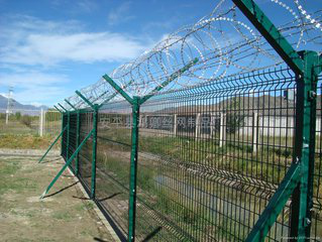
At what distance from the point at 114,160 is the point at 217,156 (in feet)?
11.8

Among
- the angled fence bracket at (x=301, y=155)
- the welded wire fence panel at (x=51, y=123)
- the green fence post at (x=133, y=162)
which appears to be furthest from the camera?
the welded wire fence panel at (x=51, y=123)

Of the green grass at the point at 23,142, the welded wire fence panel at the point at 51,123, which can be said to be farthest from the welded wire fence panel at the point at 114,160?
the welded wire fence panel at the point at 51,123

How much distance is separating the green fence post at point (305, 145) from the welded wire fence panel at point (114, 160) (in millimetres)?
3150

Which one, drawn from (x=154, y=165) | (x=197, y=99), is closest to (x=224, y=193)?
(x=197, y=99)

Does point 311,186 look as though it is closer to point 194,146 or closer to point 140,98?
point 194,146

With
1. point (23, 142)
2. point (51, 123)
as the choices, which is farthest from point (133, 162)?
point (51, 123)

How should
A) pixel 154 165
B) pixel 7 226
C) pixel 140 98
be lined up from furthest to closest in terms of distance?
pixel 7 226 → pixel 140 98 → pixel 154 165

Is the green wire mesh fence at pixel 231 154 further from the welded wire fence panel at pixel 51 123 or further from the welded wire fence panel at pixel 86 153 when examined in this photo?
the welded wire fence panel at pixel 51 123

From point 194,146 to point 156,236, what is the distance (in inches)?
62.3

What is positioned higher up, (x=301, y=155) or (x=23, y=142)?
(x=301, y=155)

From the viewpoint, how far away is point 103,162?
22.2 feet

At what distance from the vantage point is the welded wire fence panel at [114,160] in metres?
5.23

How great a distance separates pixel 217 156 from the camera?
2.60 metres

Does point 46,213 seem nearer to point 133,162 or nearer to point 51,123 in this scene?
point 133,162
